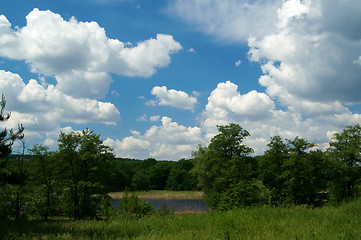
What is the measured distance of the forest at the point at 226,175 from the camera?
27656 mm

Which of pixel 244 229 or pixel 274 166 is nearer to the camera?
pixel 244 229


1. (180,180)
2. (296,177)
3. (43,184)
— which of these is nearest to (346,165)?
(296,177)

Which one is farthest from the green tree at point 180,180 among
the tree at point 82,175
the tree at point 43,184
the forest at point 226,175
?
the tree at point 43,184

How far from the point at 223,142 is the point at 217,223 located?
2846 centimetres

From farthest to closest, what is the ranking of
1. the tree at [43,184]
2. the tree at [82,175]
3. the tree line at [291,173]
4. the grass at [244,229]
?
the tree line at [291,173] < the tree at [82,175] < the tree at [43,184] < the grass at [244,229]

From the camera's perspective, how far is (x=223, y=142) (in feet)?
126

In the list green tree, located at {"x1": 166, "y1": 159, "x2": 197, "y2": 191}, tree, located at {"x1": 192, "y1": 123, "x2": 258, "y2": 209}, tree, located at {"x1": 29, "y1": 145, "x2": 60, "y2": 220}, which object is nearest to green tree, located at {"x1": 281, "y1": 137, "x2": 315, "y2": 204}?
tree, located at {"x1": 192, "y1": 123, "x2": 258, "y2": 209}

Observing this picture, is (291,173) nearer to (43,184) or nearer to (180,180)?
(43,184)

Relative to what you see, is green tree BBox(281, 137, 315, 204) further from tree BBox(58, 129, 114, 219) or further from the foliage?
tree BBox(58, 129, 114, 219)

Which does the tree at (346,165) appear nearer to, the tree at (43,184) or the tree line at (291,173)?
the tree line at (291,173)

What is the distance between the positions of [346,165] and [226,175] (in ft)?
50.5

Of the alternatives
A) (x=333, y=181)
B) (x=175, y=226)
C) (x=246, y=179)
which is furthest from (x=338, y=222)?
(x=333, y=181)

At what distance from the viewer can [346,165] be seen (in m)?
34.6

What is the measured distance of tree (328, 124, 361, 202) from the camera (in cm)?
3412
